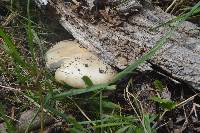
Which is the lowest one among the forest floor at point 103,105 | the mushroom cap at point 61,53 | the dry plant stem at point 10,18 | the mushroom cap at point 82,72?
the forest floor at point 103,105

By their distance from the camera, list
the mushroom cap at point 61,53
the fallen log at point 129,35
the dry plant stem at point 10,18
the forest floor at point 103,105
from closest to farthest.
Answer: the forest floor at point 103,105 < the fallen log at point 129,35 < the mushroom cap at point 61,53 < the dry plant stem at point 10,18

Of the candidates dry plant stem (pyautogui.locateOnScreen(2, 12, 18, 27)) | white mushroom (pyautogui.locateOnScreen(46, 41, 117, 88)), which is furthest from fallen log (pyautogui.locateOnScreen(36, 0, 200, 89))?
dry plant stem (pyautogui.locateOnScreen(2, 12, 18, 27))

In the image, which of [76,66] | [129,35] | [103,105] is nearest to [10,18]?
[76,66]

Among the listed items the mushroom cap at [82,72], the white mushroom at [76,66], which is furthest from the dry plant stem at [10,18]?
the mushroom cap at [82,72]

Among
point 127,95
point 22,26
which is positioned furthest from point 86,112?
point 22,26

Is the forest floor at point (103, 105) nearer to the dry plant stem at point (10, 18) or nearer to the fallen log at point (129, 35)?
the fallen log at point (129, 35)

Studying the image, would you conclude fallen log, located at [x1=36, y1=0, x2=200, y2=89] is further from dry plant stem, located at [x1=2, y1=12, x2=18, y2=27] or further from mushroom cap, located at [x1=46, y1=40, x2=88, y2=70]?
dry plant stem, located at [x1=2, y1=12, x2=18, y2=27]
